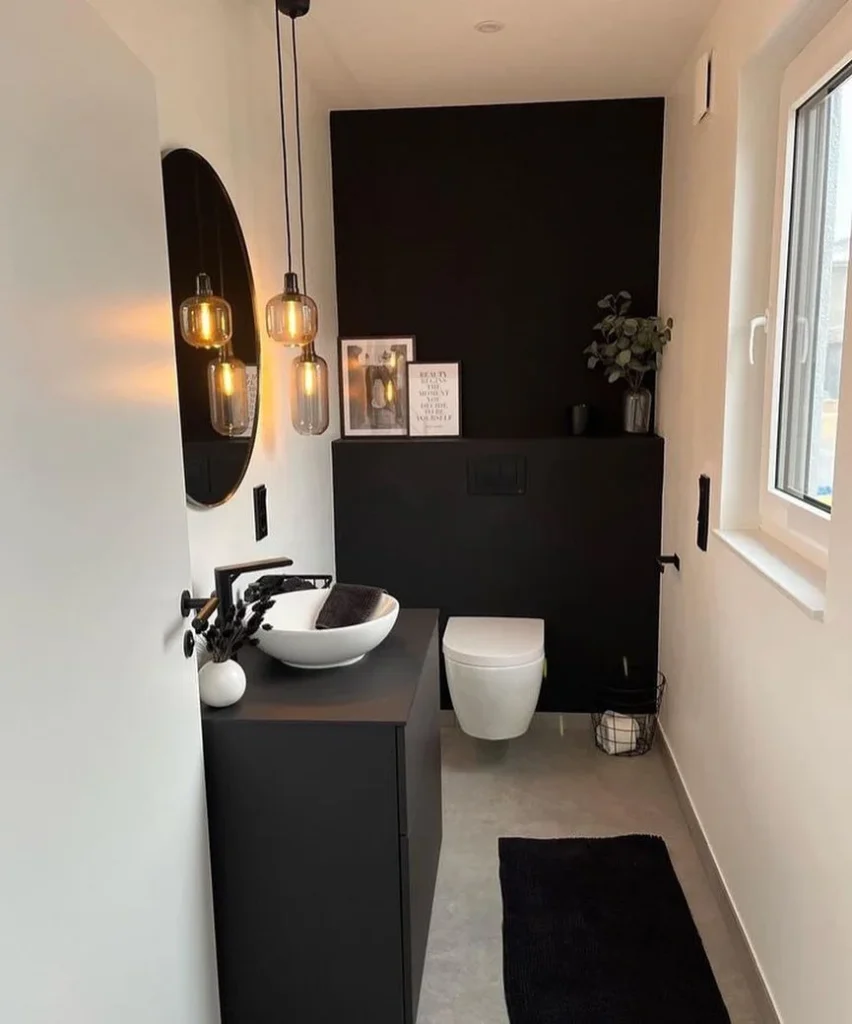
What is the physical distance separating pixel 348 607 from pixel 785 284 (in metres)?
1.32

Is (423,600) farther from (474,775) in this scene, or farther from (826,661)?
(826,661)

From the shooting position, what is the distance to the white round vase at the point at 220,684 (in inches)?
64.2

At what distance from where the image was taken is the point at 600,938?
208 cm

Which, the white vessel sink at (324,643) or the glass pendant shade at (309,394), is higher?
the glass pendant shade at (309,394)

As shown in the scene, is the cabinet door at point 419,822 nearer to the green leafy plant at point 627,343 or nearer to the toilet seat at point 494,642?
the toilet seat at point 494,642

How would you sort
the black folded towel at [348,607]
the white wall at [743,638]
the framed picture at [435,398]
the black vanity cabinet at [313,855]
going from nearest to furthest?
the white wall at [743,638] → the black vanity cabinet at [313,855] → the black folded towel at [348,607] → the framed picture at [435,398]

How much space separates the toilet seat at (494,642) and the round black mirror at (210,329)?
3.61 feet

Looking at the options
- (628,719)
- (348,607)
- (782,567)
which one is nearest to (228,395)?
(348,607)

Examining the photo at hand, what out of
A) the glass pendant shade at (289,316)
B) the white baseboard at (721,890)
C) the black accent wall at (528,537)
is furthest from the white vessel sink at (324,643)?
the black accent wall at (528,537)

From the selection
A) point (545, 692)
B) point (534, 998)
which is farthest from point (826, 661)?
point (545, 692)

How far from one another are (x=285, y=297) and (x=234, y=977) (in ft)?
4.99

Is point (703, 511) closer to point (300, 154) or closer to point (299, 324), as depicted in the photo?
point (299, 324)

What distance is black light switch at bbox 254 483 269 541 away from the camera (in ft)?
7.20

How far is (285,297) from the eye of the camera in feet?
6.84
